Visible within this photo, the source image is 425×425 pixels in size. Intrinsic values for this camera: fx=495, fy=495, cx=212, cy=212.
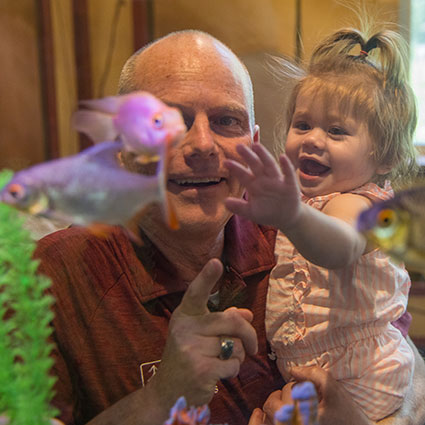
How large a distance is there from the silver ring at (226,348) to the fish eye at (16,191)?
1.40 feet

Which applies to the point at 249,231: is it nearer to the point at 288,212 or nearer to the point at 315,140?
the point at 315,140

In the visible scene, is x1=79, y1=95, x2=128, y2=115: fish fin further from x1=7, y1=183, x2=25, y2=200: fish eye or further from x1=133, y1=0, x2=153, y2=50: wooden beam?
x1=133, y1=0, x2=153, y2=50: wooden beam

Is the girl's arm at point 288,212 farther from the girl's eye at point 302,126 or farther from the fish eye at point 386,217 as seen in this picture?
the girl's eye at point 302,126

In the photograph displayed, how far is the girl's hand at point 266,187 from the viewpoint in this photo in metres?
0.62

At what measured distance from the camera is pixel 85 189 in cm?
51

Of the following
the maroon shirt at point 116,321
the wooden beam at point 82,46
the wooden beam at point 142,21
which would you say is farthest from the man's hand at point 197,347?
the wooden beam at point 142,21

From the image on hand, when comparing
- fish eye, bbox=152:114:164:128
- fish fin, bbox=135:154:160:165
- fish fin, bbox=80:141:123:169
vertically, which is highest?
fish eye, bbox=152:114:164:128

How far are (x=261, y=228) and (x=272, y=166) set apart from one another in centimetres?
50

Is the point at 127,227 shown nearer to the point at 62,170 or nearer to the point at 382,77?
the point at 62,170

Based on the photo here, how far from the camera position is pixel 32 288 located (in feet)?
1.94

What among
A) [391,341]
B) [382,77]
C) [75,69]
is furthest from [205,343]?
[75,69]

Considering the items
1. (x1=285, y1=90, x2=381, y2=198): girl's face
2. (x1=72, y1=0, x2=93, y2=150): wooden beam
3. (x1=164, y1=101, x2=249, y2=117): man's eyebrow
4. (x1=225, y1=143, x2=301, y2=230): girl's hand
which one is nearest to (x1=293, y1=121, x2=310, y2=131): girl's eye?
(x1=285, y1=90, x2=381, y2=198): girl's face

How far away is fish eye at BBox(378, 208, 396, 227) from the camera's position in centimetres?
50

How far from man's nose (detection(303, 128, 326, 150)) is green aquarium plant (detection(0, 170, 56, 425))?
52 centimetres
